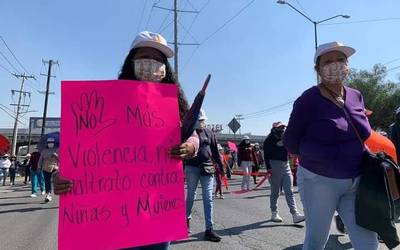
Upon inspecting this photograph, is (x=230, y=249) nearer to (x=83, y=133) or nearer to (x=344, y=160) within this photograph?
(x=344, y=160)

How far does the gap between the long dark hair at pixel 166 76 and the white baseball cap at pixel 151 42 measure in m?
0.05

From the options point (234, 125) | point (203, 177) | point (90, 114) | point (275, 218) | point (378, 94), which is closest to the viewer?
point (90, 114)

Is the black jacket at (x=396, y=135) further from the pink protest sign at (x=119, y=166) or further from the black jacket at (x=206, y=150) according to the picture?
the pink protest sign at (x=119, y=166)

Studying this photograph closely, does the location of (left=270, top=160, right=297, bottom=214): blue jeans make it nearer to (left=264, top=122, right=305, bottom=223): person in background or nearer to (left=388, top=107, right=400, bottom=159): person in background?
(left=264, top=122, right=305, bottom=223): person in background

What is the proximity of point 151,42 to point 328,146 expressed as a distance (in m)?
1.47

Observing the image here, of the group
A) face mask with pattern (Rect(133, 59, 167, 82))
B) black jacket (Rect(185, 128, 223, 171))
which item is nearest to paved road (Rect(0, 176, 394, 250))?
black jacket (Rect(185, 128, 223, 171))

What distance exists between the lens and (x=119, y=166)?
9.75ft

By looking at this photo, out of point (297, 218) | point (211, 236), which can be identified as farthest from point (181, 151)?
point (297, 218)

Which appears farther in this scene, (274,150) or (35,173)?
(35,173)

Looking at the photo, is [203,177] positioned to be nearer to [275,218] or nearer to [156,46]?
[275,218]

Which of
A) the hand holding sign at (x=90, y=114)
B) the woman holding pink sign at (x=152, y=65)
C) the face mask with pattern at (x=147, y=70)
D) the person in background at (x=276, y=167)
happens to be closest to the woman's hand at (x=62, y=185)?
the hand holding sign at (x=90, y=114)

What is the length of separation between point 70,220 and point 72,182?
0.20 m

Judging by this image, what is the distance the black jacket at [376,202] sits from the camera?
3594mm

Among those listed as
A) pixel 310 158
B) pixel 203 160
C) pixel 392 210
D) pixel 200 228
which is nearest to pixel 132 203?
pixel 310 158
